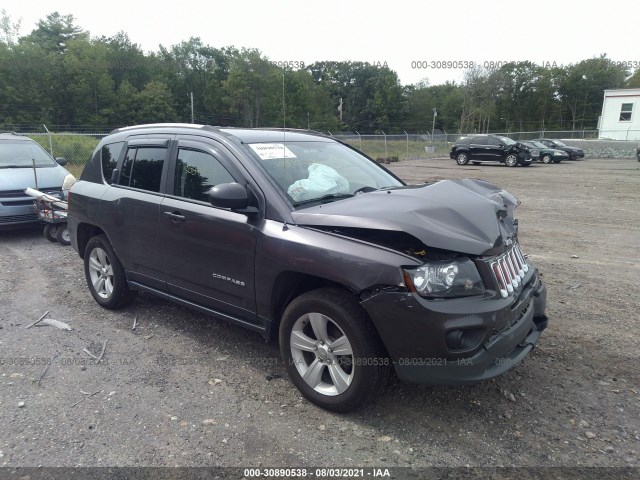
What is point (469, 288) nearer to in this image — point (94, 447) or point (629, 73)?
point (94, 447)

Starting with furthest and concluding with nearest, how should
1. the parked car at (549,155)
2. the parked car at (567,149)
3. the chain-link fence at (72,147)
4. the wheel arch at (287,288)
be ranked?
the parked car at (567,149)
the parked car at (549,155)
the chain-link fence at (72,147)
the wheel arch at (287,288)

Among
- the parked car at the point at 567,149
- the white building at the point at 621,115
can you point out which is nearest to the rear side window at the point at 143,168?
the parked car at the point at 567,149

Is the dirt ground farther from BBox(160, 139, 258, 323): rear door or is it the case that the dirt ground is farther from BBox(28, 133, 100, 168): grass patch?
BBox(28, 133, 100, 168): grass patch

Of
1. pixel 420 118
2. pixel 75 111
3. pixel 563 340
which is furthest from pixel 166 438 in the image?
pixel 420 118

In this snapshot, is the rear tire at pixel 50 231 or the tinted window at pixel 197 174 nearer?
the tinted window at pixel 197 174

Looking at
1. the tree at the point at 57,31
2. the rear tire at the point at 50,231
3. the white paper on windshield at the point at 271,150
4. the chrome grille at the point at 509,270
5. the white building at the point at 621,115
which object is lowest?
the rear tire at the point at 50,231

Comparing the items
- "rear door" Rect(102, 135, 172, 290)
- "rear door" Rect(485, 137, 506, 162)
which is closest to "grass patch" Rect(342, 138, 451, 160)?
"rear door" Rect(485, 137, 506, 162)

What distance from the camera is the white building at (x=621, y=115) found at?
42.8m

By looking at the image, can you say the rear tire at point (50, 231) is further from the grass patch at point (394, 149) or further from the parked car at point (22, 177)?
the grass patch at point (394, 149)

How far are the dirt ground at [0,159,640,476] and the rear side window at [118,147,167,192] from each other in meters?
1.41

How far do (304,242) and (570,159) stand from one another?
119 ft

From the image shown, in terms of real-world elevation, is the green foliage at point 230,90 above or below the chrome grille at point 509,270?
above

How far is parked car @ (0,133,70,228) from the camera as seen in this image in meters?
8.06

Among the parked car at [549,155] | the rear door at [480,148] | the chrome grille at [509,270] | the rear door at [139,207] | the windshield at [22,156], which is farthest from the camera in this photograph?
the parked car at [549,155]
